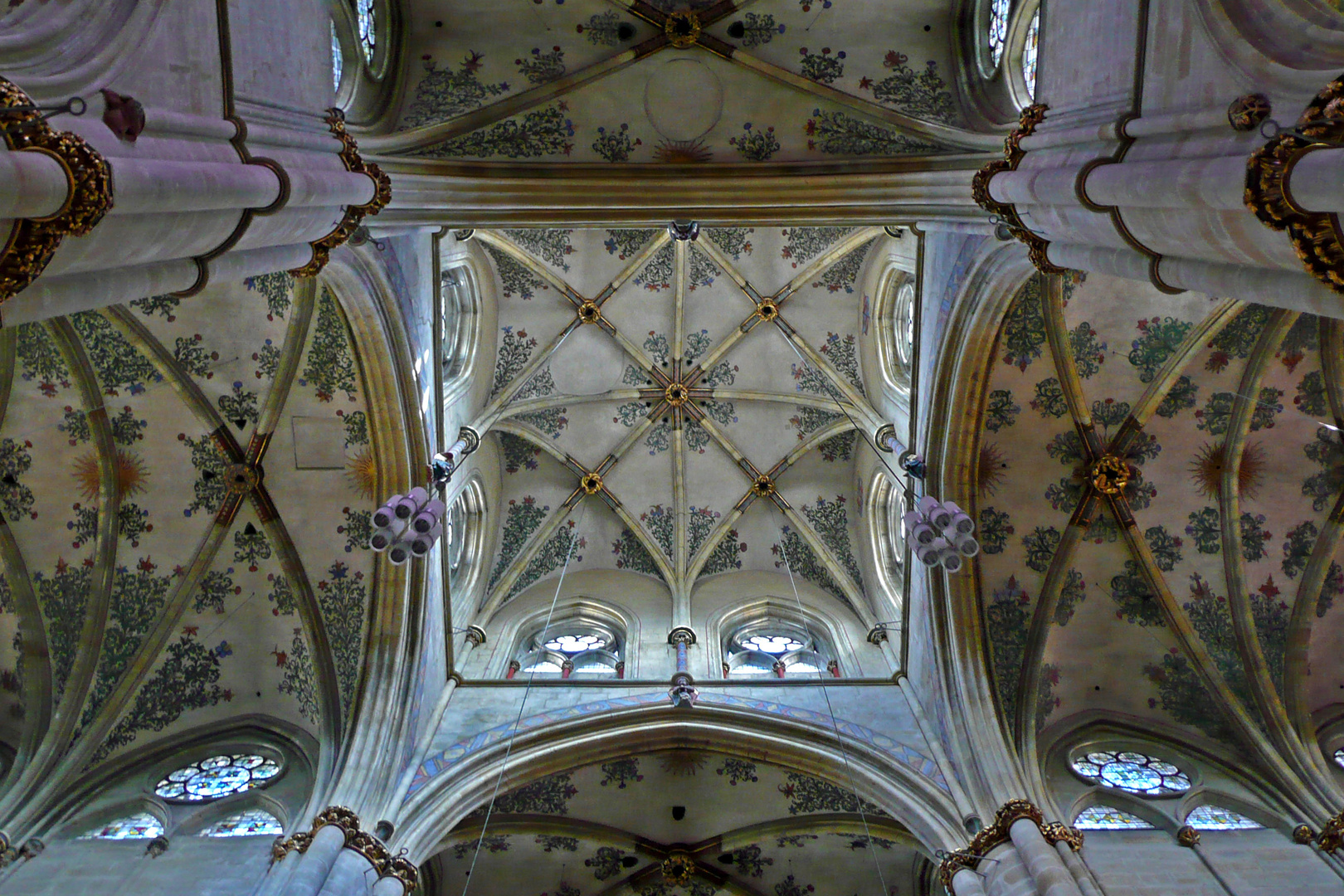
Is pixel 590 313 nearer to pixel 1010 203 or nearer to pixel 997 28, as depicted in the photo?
pixel 997 28

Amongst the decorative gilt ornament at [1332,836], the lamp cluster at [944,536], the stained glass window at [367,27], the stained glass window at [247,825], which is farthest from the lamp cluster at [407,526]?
the decorative gilt ornament at [1332,836]

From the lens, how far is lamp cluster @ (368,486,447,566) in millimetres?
8375

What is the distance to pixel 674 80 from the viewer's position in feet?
35.8

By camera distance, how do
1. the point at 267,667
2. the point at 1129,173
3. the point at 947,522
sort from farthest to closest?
the point at 267,667, the point at 947,522, the point at 1129,173

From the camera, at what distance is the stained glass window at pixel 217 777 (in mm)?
10484

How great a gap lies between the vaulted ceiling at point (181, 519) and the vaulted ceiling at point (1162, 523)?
790 cm

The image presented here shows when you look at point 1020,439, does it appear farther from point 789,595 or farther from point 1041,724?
point 789,595

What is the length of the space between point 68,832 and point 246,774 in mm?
1739

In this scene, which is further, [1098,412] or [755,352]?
[755,352]

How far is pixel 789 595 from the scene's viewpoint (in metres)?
15.2

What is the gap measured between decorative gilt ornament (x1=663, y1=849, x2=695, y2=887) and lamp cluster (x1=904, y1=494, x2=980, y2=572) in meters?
4.97

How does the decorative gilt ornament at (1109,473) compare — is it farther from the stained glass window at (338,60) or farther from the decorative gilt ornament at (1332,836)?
the stained glass window at (338,60)

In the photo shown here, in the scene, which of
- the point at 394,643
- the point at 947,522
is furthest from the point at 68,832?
the point at 947,522

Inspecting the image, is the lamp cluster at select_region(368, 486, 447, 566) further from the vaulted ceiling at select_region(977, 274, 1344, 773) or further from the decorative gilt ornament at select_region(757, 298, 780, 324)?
the decorative gilt ornament at select_region(757, 298, 780, 324)
